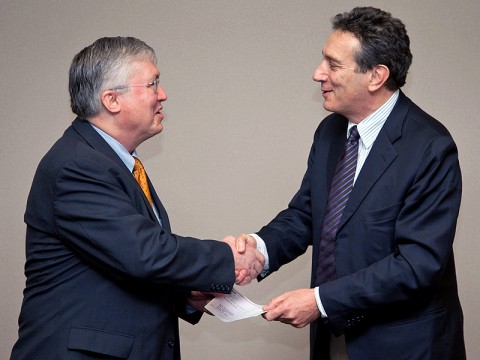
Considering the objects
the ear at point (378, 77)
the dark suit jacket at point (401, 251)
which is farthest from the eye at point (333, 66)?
the dark suit jacket at point (401, 251)

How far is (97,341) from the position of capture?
232 centimetres

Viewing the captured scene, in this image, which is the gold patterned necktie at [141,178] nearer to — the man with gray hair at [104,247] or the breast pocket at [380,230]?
the man with gray hair at [104,247]

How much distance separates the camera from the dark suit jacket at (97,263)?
2.28m

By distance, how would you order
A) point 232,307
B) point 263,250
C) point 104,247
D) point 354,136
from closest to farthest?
point 104,247 → point 232,307 → point 354,136 → point 263,250

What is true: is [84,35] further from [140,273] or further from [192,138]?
[140,273]

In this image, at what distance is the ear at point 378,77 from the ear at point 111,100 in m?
0.90

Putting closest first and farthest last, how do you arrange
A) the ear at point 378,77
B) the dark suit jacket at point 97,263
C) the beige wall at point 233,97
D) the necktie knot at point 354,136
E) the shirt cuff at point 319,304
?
1. the dark suit jacket at point 97,263
2. the shirt cuff at point 319,304
3. the ear at point 378,77
4. the necktie knot at point 354,136
5. the beige wall at point 233,97

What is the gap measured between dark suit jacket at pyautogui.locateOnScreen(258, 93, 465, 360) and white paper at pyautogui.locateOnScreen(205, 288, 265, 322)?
0.27m

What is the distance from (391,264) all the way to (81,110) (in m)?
1.17

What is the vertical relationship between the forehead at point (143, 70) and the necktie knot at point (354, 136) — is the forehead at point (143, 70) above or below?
above

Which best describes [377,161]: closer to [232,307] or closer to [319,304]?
[319,304]

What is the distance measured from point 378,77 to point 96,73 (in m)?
0.99

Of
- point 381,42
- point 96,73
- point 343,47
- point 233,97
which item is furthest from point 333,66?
point 233,97

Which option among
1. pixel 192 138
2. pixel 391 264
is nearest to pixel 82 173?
pixel 391 264
